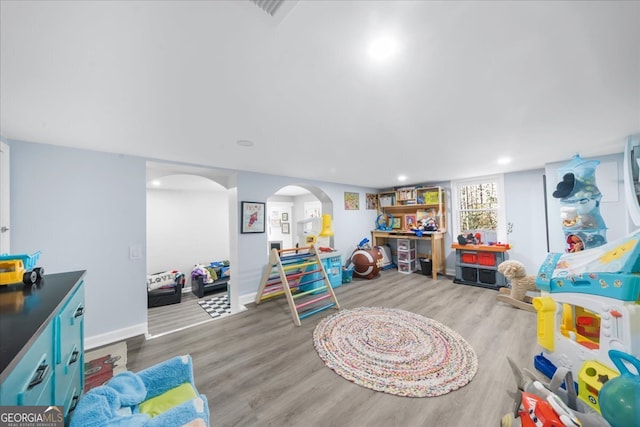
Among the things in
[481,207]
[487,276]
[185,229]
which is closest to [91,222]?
[185,229]

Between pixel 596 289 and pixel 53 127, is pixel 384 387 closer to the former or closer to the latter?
pixel 596 289

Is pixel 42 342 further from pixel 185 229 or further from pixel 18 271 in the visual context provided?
pixel 185 229

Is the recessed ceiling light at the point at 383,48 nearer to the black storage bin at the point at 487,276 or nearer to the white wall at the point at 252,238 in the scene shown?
the white wall at the point at 252,238

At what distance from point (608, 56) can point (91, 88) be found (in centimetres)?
287

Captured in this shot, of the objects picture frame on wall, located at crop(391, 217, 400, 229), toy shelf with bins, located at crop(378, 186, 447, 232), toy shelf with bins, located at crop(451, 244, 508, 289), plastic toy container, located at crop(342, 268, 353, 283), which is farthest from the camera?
picture frame on wall, located at crop(391, 217, 400, 229)

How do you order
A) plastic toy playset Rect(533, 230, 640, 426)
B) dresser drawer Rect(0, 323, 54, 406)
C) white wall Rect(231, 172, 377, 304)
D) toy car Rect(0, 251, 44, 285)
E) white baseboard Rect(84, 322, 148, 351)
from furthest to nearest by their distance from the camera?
white wall Rect(231, 172, 377, 304), white baseboard Rect(84, 322, 148, 351), plastic toy playset Rect(533, 230, 640, 426), toy car Rect(0, 251, 44, 285), dresser drawer Rect(0, 323, 54, 406)

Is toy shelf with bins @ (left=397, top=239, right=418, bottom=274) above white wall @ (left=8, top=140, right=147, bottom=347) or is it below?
below

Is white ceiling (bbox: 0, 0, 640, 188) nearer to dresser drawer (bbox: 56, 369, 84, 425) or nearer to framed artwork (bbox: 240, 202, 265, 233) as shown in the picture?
framed artwork (bbox: 240, 202, 265, 233)

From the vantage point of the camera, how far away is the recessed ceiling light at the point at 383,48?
1002 mm

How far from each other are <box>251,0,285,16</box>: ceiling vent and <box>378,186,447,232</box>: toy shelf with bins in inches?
193

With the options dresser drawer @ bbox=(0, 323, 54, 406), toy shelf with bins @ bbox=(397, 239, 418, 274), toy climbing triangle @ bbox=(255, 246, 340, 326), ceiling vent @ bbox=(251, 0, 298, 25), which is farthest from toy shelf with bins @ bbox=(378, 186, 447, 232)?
dresser drawer @ bbox=(0, 323, 54, 406)

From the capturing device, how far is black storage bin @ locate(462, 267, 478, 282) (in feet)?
14.0

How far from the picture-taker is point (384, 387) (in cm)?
175

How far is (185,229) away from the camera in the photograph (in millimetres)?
5438
